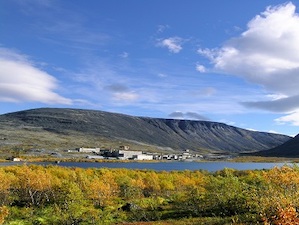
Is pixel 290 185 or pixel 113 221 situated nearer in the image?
pixel 290 185

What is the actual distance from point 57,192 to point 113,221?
14508 mm

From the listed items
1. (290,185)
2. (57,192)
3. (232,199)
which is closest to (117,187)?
(57,192)

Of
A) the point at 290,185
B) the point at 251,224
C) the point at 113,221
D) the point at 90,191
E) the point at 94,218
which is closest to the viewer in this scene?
the point at 251,224

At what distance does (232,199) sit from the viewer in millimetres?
34531

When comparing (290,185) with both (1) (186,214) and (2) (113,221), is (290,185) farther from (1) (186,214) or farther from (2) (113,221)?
(2) (113,221)

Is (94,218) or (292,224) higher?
(292,224)

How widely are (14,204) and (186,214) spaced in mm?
21597

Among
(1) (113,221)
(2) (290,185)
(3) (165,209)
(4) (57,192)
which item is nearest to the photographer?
(2) (290,185)

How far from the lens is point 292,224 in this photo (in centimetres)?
1390

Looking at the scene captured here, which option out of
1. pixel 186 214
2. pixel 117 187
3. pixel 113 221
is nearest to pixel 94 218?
pixel 113 221

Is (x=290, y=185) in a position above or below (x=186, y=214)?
above

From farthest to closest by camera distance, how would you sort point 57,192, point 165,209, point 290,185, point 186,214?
point 57,192 → point 165,209 → point 186,214 → point 290,185

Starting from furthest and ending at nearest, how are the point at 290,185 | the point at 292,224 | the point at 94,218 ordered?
1. the point at 94,218
2. the point at 290,185
3. the point at 292,224

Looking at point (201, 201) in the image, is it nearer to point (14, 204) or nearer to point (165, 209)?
point (165, 209)
